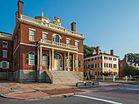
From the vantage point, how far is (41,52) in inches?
1121

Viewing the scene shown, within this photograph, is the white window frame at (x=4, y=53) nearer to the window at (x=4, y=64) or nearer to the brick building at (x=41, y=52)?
the window at (x=4, y=64)

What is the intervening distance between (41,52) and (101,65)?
109ft

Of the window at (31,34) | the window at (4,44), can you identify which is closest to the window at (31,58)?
the window at (31,34)

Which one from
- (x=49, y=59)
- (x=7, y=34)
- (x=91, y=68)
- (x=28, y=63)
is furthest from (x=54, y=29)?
(x=91, y=68)

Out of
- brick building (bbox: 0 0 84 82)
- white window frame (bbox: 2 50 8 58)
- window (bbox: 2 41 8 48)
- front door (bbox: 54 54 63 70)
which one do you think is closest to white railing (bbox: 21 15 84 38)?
brick building (bbox: 0 0 84 82)

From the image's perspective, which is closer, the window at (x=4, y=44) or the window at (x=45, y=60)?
the window at (x=45, y=60)

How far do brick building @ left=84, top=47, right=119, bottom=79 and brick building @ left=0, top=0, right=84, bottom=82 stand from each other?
2456 centimetres

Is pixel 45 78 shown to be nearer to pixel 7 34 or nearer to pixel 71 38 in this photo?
pixel 71 38

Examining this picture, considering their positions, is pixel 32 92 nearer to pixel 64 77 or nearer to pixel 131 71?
pixel 64 77

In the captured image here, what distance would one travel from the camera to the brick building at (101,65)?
57.3m

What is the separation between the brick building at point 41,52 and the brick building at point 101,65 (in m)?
24.6

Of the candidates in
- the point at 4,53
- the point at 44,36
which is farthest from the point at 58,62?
the point at 4,53

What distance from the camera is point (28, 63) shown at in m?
28.5

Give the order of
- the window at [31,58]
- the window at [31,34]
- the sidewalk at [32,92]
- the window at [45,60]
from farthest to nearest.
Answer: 1. the window at [45,60]
2. the window at [31,34]
3. the window at [31,58]
4. the sidewalk at [32,92]
